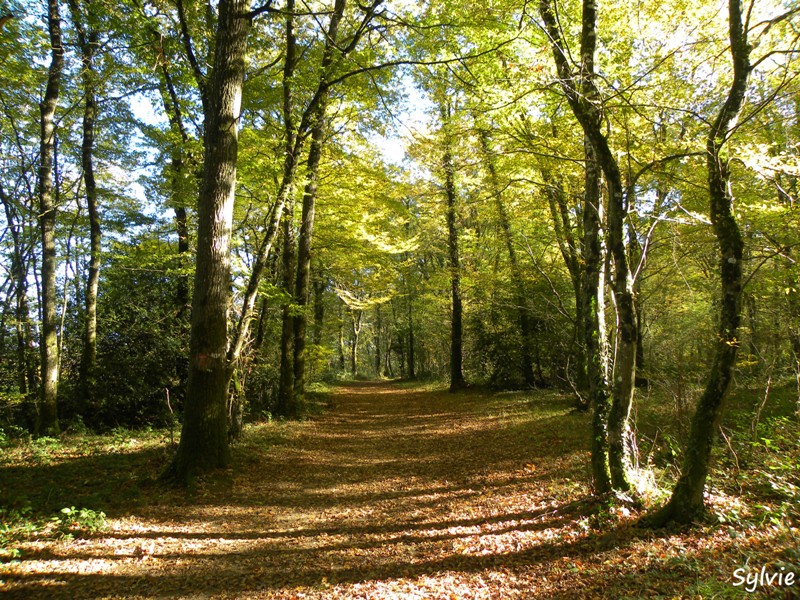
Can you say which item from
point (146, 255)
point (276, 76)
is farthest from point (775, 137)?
point (146, 255)

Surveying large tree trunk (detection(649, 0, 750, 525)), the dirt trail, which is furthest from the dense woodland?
the dirt trail

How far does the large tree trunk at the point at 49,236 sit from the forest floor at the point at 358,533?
1360 mm

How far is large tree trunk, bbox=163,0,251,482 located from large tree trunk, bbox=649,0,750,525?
5.87 metres

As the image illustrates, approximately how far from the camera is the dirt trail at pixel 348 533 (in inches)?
143

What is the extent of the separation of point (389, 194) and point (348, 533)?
471 inches

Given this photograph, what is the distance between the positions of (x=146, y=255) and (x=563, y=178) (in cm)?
1110

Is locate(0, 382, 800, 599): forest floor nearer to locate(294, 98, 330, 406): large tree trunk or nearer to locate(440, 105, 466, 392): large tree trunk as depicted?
locate(294, 98, 330, 406): large tree trunk

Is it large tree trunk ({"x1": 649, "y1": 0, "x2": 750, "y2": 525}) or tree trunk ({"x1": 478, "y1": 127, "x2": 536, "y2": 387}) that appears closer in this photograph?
large tree trunk ({"x1": 649, "y1": 0, "x2": 750, "y2": 525})

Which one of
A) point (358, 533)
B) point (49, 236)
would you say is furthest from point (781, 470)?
point (49, 236)

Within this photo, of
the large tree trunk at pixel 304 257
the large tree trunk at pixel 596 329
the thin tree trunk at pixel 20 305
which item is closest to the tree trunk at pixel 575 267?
the large tree trunk at pixel 596 329

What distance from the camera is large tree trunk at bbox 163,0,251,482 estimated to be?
6082mm

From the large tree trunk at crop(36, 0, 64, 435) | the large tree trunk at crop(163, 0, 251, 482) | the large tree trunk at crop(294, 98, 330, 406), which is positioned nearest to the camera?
the large tree trunk at crop(163, 0, 251, 482)

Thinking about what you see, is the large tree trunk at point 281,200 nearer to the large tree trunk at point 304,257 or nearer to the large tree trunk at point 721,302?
the large tree trunk at point 304,257

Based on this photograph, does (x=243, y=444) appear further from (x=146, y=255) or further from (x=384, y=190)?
(x=384, y=190)
